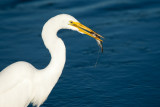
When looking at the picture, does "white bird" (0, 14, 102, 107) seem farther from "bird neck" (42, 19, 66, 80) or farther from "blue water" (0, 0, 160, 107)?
"blue water" (0, 0, 160, 107)

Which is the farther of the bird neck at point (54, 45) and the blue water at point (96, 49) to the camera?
the blue water at point (96, 49)

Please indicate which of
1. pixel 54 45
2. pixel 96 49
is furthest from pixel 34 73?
pixel 96 49

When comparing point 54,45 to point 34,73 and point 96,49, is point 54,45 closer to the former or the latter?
point 34,73

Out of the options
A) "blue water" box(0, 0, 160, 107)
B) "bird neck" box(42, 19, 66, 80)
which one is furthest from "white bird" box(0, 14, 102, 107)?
"blue water" box(0, 0, 160, 107)

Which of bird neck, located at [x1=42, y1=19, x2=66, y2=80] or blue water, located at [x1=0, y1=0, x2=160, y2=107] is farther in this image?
blue water, located at [x1=0, y1=0, x2=160, y2=107]

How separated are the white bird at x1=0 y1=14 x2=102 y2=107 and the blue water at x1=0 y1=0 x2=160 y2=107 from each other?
0.75 metres

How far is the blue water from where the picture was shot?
502 centimetres

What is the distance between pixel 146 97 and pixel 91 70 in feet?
3.73

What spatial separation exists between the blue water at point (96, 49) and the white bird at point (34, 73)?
2.47 ft

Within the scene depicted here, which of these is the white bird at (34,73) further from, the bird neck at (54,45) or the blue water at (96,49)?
the blue water at (96,49)

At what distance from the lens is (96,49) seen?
6422mm

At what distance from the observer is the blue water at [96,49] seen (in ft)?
16.5

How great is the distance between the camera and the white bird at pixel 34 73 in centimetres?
407

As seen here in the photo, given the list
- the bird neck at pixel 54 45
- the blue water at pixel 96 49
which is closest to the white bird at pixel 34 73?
the bird neck at pixel 54 45
